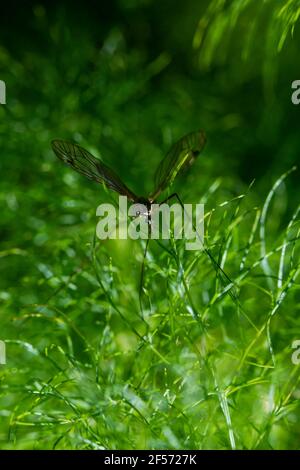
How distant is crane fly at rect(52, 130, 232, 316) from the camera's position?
1.79ft

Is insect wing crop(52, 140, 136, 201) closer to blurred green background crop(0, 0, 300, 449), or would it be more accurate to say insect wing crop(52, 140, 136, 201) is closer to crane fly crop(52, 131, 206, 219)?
crane fly crop(52, 131, 206, 219)

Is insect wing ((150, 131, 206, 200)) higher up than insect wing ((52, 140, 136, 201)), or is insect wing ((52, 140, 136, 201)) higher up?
insect wing ((150, 131, 206, 200))

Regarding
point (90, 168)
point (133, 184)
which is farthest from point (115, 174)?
point (133, 184)

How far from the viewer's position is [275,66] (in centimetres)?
103

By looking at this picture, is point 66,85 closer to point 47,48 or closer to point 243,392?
point 47,48

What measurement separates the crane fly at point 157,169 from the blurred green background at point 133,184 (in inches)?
2.9

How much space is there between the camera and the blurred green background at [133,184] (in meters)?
0.70

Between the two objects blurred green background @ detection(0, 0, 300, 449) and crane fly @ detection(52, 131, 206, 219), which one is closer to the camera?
crane fly @ detection(52, 131, 206, 219)

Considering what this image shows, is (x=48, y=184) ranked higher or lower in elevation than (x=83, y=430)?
higher

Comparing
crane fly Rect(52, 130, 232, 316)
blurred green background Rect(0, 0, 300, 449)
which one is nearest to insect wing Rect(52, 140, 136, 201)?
crane fly Rect(52, 130, 232, 316)

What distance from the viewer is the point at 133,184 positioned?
0.99m

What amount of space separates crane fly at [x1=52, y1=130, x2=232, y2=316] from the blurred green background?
0.07 meters
